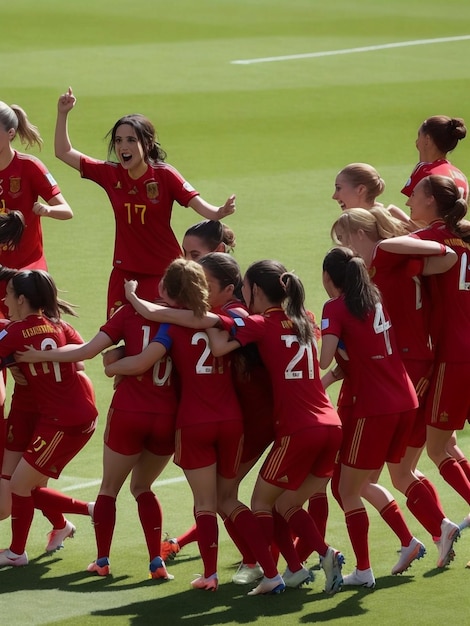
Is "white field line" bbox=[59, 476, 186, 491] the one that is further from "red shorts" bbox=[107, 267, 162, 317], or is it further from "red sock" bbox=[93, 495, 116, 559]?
"red sock" bbox=[93, 495, 116, 559]

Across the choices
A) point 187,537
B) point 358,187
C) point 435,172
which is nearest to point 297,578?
point 187,537

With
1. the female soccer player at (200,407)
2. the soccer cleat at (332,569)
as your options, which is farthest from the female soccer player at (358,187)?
the soccer cleat at (332,569)

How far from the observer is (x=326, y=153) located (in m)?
17.8

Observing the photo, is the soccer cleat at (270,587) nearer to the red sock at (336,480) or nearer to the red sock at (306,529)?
the red sock at (306,529)

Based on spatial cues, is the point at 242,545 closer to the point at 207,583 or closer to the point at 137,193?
the point at 207,583

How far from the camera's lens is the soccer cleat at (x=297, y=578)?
6789 mm

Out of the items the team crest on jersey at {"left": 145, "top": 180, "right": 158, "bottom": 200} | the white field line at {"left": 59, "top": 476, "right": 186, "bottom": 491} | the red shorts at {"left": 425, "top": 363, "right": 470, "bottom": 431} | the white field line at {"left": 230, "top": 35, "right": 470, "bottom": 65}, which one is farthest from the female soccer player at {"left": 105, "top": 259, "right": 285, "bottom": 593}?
the white field line at {"left": 230, "top": 35, "right": 470, "bottom": 65}

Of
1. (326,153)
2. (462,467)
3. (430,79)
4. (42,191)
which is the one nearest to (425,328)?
(462,467)

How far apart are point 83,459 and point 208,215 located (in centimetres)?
216

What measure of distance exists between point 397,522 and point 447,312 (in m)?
1.23

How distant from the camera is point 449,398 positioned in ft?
24.3

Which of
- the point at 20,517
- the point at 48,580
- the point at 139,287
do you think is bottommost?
the point at 48,580

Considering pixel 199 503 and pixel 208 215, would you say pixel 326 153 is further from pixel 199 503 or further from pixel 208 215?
pixel 199 503

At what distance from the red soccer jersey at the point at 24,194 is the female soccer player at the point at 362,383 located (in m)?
2.62
